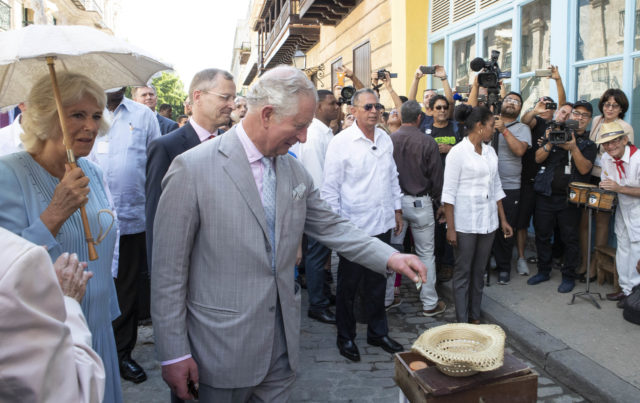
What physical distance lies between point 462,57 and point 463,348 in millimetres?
7784

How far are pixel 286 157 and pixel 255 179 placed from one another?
249 mm

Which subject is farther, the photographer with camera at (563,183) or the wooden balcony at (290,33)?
the wooden balcony at (290,33)

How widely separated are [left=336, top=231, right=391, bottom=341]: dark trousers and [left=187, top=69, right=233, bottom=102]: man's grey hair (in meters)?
1.79

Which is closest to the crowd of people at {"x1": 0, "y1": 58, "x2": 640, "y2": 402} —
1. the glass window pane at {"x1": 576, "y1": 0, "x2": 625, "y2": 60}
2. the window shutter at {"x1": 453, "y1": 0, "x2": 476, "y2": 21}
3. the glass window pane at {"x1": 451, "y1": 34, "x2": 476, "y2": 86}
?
the glass window pane at {"x1": 576, "y1": 0, "x2": 625, "y2": 60}

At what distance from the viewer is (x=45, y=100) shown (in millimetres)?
2320

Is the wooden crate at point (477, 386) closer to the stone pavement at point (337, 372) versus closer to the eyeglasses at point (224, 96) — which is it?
the stone pavement at point (337, 372)

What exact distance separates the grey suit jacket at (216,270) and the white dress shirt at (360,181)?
94.9 inches

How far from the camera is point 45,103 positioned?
7.58ft

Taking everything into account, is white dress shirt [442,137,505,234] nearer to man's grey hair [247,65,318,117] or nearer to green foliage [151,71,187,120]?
man's grey hair [247,65,318,117]

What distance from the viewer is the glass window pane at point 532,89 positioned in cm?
727

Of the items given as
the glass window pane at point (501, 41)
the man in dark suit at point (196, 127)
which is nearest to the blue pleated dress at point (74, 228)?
the man in dark suit at point (196, 127)

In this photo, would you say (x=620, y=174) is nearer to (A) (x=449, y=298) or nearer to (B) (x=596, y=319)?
(B) (x=596, y=319)

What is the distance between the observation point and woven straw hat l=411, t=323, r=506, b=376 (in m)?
2.49

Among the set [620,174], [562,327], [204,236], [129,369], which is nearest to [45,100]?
[204,236]
